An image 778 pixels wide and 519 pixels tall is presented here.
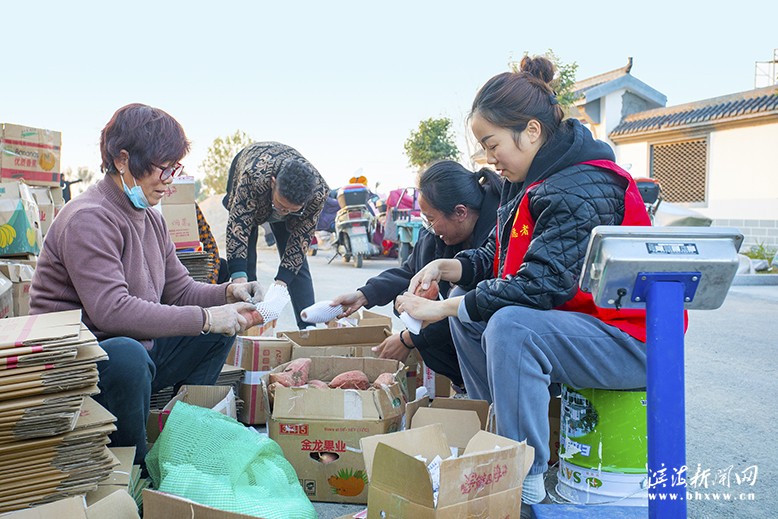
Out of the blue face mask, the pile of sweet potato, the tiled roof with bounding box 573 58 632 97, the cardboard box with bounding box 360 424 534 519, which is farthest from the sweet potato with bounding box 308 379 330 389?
the tiled roof with bounding box 573 58 632 97

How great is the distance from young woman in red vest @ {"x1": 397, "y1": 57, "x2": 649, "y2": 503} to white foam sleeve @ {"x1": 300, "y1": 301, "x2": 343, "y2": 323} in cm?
109

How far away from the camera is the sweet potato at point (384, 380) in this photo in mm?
2607

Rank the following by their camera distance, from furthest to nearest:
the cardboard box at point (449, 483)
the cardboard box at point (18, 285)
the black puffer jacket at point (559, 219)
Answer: the cardboard box at point (18, 285) < the black puffer jacket at point (559, 219) < the cardboard box at point (449, 483)

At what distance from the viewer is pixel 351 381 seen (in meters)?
2.78

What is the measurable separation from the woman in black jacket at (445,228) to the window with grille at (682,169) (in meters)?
12.6

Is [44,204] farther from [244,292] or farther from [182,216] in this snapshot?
[244,292]

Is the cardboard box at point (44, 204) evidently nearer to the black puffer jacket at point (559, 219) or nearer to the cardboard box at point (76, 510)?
the cardboard box at point (76, 510)

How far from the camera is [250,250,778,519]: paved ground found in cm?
252

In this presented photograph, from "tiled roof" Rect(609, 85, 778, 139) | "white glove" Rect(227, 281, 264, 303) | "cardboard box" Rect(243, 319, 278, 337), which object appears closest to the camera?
"white glove" Rect(227, 281, 264, 303)

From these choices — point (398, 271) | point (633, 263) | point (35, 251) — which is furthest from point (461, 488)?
point (35, 251)

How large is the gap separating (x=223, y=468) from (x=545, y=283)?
3.70ft

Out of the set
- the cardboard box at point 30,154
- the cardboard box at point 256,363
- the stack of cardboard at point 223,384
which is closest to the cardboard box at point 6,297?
the stack of cardboard at point 223,384

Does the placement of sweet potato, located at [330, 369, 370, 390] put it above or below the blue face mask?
below

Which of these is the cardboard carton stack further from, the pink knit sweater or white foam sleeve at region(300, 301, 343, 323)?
white foam sleeve at region(300, 301, 343, 323)
